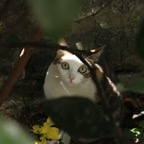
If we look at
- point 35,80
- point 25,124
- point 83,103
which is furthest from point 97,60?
point 83,103

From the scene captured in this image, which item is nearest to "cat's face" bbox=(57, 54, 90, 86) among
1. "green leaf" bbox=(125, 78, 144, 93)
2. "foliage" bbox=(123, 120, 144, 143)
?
"foliage" bbox=(123, 120, 144, 143)

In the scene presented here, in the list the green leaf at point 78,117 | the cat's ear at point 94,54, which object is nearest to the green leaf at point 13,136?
the green leaf at point 78,117

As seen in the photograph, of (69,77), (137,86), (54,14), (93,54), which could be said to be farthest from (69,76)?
(54,14)

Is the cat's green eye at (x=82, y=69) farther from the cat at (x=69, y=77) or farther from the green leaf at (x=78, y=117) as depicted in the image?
the green leaf at (x=78, y=117)

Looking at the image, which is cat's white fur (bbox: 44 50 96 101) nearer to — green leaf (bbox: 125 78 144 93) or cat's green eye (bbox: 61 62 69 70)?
cat's green eye (bbox: 61 62 69 70)

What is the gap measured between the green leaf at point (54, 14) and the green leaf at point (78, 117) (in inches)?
2.5

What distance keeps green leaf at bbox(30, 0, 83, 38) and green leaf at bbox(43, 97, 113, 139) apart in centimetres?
6

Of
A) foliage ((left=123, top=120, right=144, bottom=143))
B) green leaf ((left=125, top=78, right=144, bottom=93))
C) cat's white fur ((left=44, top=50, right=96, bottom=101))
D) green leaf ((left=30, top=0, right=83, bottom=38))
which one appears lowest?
foliage ((left=123, top=120, right=144, bottom=143))

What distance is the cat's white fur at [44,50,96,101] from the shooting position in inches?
77.7

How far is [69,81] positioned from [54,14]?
1750mm

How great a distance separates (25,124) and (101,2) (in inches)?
29.9

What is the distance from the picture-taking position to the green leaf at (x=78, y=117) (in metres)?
0.29

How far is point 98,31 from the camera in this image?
2090 millimetres

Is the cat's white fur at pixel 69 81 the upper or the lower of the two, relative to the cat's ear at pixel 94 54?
lower
